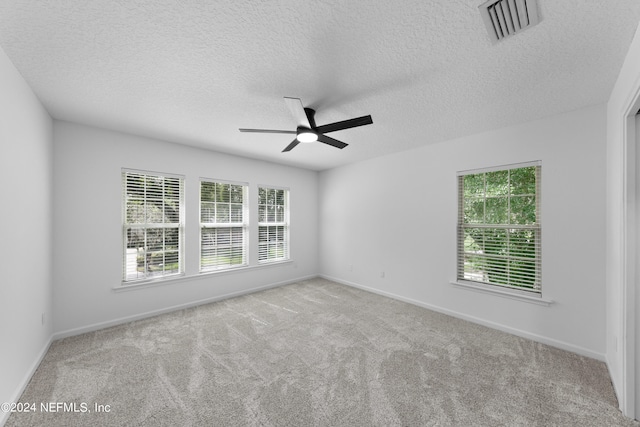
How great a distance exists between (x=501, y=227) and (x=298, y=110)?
2929 mm

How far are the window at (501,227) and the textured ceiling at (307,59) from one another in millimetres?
746

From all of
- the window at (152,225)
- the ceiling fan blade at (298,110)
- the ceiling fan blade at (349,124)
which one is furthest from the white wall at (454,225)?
the window at (152,225)

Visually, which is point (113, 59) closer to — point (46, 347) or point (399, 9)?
point (399, 9)

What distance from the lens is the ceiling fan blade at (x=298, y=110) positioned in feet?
6.73

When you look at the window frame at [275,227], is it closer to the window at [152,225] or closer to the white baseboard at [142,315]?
the white baseboard at [142,315]

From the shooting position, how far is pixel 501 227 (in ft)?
10.5

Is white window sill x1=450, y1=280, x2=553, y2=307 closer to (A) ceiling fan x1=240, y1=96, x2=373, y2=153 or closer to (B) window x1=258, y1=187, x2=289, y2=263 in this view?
(A) ceiling fan x1=240, y1=96, x2=373, y2=153

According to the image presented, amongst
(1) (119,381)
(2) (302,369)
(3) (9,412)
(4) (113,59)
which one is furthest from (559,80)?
(3) (9,412)

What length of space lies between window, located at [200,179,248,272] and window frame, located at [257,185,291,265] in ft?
1.08

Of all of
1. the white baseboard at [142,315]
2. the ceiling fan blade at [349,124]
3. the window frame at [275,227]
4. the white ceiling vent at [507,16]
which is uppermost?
the white ceiling vent at [507,16]

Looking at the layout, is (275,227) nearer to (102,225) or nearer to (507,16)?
(102,225)

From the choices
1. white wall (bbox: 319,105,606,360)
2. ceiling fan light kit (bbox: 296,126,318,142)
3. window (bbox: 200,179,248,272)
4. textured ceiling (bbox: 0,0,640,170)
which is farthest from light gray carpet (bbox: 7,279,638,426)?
textured ceiling (bbox: 0,0,640,170)

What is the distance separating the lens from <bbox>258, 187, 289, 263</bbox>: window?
497 centimetres

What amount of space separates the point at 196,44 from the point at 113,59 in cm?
70
